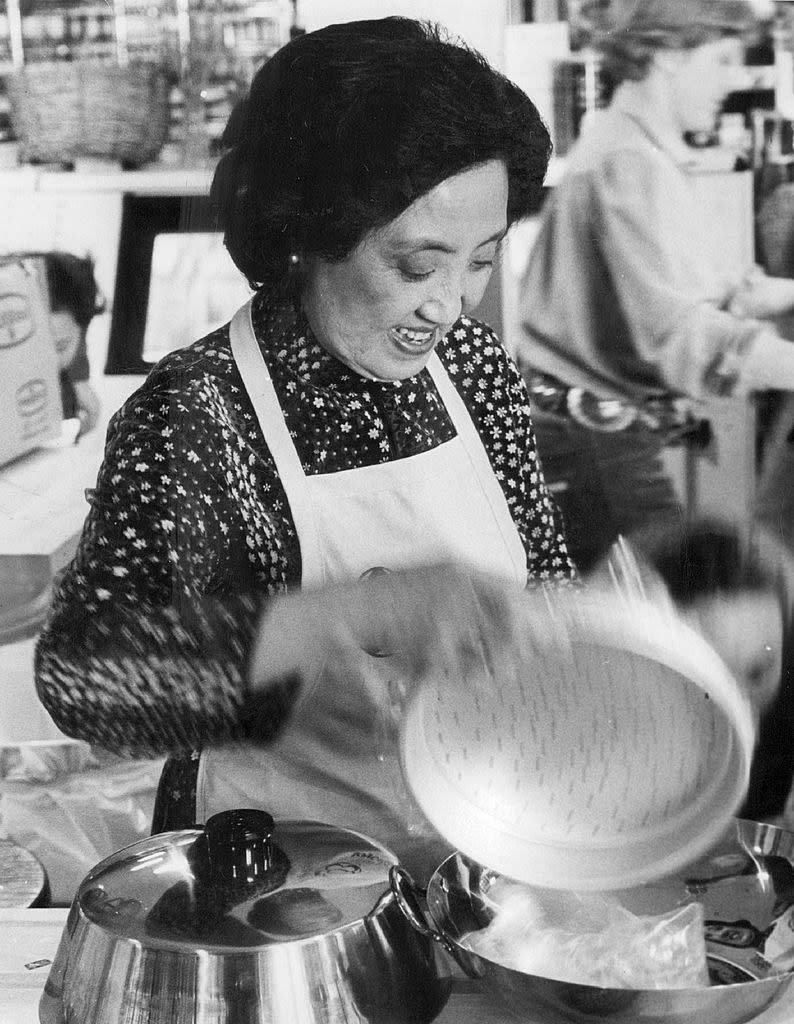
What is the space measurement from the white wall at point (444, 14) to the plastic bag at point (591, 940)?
67 centimetres

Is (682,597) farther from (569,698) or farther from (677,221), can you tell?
(677,221)

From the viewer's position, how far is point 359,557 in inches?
36.9

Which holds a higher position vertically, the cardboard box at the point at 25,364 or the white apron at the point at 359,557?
the cardboard box at the point at 25,364

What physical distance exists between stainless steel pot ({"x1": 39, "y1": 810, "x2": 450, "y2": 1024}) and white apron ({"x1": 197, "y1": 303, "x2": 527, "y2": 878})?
11 cm

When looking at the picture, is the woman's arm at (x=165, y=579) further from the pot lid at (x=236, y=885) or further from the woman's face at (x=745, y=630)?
the woman's face at (x=745, y=630)

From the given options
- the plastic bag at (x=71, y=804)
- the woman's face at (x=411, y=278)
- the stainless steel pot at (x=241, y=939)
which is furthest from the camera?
→ the plastic bag at (x=71, y=804)

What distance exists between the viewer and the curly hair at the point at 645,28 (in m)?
0.86

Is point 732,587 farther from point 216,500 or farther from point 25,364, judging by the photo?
point 25,364

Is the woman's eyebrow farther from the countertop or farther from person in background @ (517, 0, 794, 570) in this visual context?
the countertop

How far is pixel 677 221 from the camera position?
880 mm

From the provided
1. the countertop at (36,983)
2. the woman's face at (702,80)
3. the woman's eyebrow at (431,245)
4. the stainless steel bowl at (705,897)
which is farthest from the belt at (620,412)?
the countertop at (36,983)

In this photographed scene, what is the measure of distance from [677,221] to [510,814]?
0.49 m

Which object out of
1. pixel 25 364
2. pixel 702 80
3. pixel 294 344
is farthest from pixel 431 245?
pixel 25 364

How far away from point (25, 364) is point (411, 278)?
326 millimetres
